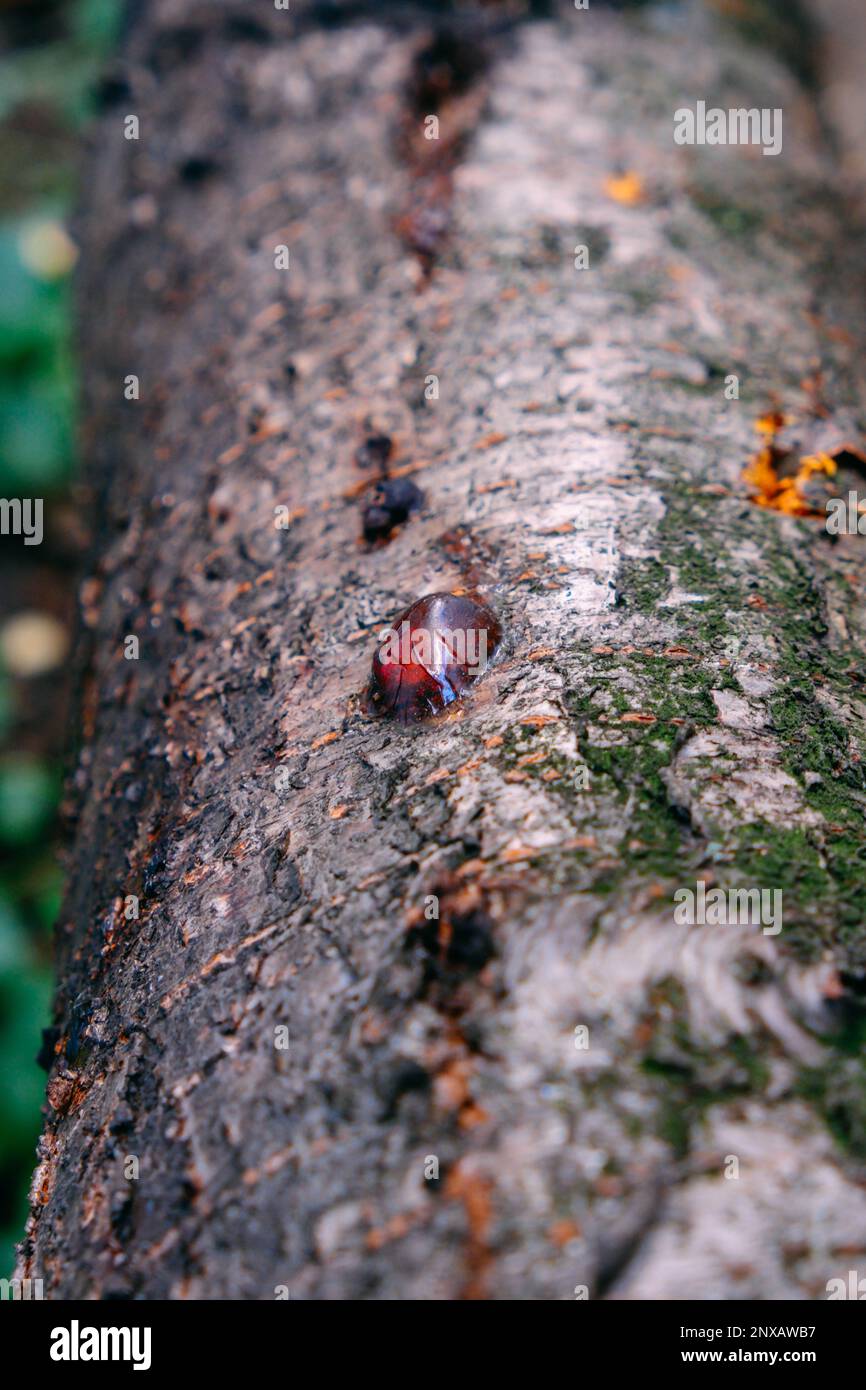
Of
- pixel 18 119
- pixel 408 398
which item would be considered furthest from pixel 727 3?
pixel 18 119

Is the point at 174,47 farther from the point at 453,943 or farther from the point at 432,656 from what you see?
the point at 453,943

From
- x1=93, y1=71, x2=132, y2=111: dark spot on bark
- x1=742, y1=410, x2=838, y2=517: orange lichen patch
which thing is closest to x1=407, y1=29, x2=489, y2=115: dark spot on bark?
x1=93, y1=71, x2=132, y2=111: dark spot on bark

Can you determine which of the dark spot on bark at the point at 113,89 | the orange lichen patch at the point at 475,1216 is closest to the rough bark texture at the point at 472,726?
the orange lichen patch at the point at 475,1216

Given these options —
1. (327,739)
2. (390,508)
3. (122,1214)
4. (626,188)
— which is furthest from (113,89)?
(122,1214)

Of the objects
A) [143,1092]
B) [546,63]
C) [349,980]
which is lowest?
[143,1092]

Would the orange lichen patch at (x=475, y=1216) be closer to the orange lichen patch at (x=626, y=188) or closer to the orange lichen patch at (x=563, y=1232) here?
the orange lichen patch at (x=563, y=1232)

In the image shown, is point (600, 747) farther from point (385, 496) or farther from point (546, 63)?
point (546, 63)
